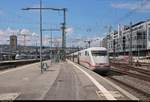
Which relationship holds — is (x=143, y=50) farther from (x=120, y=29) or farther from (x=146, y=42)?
(x=120, y=29)

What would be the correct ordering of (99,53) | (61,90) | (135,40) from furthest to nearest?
(135,40) → (99,53) → (61,90)

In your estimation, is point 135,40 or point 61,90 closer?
point 61,90

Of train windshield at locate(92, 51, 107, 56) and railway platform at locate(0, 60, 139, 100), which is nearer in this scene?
railway platform at locate(0, 60, 139, 100)

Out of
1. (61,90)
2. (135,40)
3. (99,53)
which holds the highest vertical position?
(135,40)

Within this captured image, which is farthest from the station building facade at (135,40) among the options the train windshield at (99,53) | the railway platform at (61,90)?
the railway platform at (61,90)

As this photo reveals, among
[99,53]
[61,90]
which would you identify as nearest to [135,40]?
[99,53]

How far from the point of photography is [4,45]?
399ft

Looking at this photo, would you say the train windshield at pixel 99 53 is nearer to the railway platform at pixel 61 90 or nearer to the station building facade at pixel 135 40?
the railway platform at pixel 61 90

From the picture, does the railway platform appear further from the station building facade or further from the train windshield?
the station building facade

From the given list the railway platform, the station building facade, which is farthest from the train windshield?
the station building facade

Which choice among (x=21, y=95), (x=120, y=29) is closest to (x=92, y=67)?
(x=21, y=95)

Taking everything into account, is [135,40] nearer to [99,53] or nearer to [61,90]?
[99,53]

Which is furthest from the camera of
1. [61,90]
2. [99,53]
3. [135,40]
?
[135,40]

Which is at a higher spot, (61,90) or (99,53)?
(99,53)
